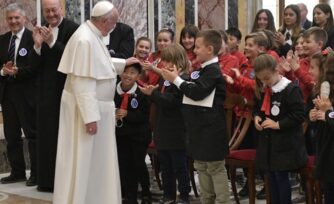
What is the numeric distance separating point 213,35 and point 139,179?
167cm

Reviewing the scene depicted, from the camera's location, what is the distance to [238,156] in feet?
19.3

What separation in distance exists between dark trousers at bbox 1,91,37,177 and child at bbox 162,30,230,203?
2569mm

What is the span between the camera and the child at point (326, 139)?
16.0 ft

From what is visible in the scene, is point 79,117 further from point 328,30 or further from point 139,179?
point 328,30

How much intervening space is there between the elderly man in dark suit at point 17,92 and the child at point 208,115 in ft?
8.15

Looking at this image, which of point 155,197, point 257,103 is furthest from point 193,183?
point 257,103

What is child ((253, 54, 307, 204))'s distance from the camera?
527 cm

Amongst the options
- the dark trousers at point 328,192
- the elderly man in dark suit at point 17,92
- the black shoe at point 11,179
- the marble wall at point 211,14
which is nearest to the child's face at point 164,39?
the elderly man in dark suit at point 17,92

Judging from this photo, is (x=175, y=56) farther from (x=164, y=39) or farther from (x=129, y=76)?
(x=164, y=39)

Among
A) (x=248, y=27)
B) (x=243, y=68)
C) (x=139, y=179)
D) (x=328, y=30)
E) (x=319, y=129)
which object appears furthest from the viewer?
(x=248, y=27)

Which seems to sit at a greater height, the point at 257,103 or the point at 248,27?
the point at 248,27

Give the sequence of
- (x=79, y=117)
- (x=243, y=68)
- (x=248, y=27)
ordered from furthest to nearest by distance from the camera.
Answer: (x=248, y=27) < (x=243, y=68) < (x=79, y=117)

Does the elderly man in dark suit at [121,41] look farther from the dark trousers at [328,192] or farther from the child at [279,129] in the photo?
the dark trousers at [328,192]

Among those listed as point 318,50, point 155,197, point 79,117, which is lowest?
point 155,197
